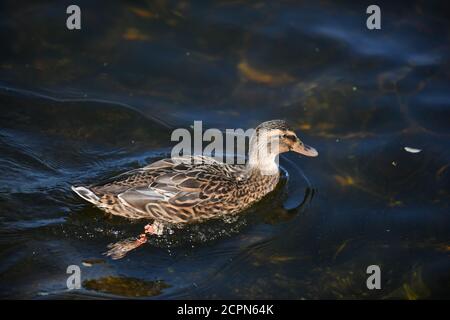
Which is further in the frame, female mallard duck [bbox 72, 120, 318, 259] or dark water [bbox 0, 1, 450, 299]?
female mallard duck [bbox 72, 120, 318, 259]

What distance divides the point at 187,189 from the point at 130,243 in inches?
35.9

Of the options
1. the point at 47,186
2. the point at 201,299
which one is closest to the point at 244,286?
the point at 201,299

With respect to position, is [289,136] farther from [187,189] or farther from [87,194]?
[87,194]

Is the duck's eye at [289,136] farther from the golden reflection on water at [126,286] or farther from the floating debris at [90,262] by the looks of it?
the floating debris at [90,262]

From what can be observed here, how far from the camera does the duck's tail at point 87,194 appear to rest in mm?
7324

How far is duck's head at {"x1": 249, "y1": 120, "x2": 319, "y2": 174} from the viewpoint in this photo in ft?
26.0

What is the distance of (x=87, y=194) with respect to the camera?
24.1 ft

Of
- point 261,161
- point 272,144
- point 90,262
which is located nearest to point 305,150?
point 272,144

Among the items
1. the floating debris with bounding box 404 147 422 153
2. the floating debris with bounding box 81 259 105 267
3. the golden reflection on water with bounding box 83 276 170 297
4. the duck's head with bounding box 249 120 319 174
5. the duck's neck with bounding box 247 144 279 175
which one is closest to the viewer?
the golden reflection on water with bounding box 83 276 170 297

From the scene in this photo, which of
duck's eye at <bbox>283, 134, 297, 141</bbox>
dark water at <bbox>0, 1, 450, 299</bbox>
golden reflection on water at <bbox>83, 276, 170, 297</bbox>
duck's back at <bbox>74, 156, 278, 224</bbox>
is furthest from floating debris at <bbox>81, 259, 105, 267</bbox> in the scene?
duck's eye at <bbox>283, 134, 297, 141</bbox>

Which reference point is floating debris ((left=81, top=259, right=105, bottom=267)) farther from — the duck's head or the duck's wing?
the duck's head

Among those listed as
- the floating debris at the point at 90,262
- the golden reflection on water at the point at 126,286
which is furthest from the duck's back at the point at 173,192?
the golden reflection on water at the point at 126,286

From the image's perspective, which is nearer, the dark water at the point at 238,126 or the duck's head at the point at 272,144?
the dark water at the point at 238,126

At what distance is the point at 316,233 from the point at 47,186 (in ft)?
10.4
